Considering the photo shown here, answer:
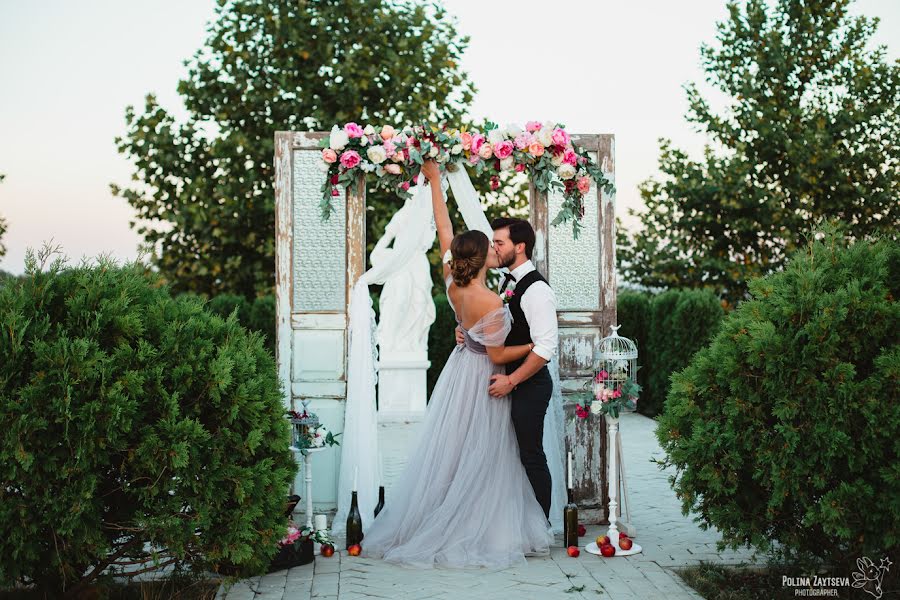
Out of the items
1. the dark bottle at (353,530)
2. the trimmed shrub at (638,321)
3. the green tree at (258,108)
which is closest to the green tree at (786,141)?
the trimmed shrub at (638,321)

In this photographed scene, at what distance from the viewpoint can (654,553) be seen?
5320 millimetres

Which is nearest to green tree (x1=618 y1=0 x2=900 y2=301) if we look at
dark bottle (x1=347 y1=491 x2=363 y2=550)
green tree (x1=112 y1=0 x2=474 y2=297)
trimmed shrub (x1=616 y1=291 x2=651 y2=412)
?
trimmed shrub (x1=616 y1=291 x2=651 y2=412)

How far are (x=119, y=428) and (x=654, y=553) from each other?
3.32 metres

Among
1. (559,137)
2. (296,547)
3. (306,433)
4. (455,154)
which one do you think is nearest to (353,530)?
(296,547)

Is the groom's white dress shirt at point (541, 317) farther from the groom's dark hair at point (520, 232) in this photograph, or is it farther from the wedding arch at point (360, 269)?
the wedding arch at point (360, 269)

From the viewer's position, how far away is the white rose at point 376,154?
19.0 ft

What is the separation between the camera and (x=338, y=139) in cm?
589

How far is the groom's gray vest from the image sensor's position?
5.20 meters

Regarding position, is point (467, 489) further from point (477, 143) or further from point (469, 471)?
point (477, 143)

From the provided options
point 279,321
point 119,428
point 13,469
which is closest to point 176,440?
point 119,428

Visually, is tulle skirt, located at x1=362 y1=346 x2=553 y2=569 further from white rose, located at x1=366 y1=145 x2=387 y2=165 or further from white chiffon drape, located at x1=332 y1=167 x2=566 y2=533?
white rose, located at x1=366 y1=145 x2=387 y2=165

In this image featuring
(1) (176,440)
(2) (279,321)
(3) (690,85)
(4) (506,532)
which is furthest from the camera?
(3) (690,85)

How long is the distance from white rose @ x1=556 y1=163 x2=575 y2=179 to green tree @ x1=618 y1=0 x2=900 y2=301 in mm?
8531

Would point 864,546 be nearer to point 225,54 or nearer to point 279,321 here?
point 279,321
